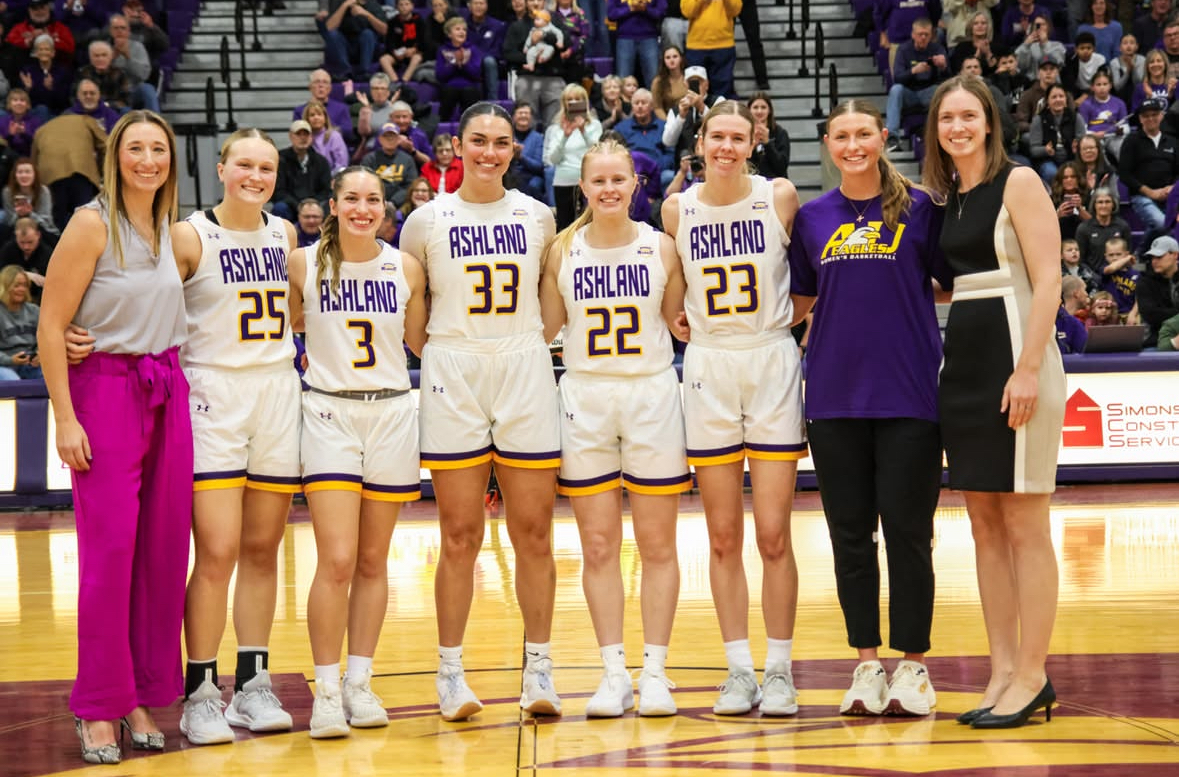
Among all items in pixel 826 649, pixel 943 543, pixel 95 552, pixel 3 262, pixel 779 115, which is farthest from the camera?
pixel 779 115

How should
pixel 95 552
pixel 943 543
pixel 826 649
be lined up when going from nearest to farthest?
pixel 95 552 → pixel 826 649 → pixel 943 543

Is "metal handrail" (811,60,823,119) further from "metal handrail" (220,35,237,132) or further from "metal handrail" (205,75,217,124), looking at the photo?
"metal handrail" (205,75,217,124)

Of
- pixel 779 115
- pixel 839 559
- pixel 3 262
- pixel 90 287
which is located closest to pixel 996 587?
pixel 839 559

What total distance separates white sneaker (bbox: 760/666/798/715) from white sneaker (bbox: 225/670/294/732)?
5.46 ft

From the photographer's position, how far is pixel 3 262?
12.5 m

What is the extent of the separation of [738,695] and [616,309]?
1436mm

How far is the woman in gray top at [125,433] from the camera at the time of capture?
15.6 feet

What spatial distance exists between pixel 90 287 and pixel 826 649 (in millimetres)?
3263

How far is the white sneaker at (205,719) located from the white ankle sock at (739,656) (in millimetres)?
1759

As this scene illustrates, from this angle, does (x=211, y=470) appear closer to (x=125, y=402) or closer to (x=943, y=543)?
(x=125, y=402)

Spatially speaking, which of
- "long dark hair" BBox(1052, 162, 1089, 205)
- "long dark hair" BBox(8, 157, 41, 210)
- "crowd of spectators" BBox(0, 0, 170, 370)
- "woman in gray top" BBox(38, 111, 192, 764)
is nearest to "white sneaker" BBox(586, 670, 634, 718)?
"woman in gray top" BBox(38, 111, 192, 764)

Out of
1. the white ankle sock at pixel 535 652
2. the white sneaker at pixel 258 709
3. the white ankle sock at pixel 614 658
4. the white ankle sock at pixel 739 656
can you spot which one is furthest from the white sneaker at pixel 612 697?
the white sneaker at pixel 258 709

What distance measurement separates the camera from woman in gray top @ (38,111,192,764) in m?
4.76

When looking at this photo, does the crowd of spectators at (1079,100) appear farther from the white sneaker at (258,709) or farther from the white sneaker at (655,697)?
the white sneaker at (258,709)
